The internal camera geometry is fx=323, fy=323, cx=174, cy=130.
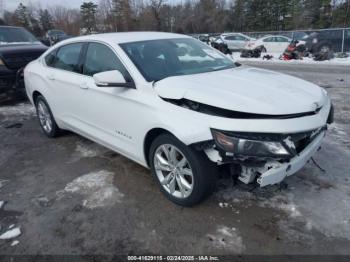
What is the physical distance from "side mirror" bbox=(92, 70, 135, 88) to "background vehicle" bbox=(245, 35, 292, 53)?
63.1ft

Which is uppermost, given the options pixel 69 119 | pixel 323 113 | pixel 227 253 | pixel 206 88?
pixel 206 88

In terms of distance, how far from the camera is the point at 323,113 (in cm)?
304

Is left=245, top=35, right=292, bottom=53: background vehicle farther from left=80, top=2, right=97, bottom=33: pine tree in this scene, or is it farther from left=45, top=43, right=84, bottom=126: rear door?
left=80, top=2, right=97, bottom=33: pine tree

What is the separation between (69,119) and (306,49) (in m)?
17.0

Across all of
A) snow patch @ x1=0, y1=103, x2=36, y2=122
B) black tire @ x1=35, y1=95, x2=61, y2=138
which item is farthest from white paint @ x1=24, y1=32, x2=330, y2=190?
snow patch @ x1=0, y1=103, x2=36, y2=122

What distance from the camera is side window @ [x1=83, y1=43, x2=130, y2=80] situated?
3.65 metres

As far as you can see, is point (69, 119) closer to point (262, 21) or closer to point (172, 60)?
point (172, 60)

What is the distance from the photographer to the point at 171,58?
12.4 ft

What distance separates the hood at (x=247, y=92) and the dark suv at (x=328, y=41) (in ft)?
54.4

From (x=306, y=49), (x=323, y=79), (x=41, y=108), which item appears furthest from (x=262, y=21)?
(x=41, y=108)

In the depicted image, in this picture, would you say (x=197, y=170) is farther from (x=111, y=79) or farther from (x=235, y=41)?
(x=235, y=41)

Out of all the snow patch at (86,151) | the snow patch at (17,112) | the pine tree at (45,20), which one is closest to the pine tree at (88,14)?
the pine tree at (45,20)

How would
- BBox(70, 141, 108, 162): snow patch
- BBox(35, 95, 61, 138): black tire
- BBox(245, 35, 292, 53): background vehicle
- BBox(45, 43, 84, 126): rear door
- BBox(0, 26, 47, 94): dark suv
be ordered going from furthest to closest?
BBox(245, 35, 292, 53): background vehicle, BBox(0, 26, 47, 94): dark suv, BBox(35, 95, 61, 138): black tire, BBox(70, 141, 108, 162): snow patch, BBox(45, 43, 84, 126): rear door

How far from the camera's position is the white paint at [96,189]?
3451 millimetres
